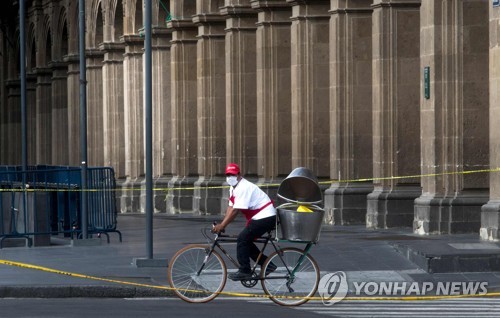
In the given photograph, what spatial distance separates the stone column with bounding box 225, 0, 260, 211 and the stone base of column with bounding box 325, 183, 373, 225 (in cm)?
750

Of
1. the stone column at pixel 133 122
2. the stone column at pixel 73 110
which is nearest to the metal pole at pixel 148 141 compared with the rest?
the stone column at pixel 133 122

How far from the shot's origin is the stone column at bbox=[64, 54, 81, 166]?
212ft

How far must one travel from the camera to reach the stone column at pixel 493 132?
28.2 m

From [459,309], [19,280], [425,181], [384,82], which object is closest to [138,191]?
[384,82]

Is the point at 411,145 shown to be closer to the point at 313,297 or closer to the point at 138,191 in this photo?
the point at 313,297

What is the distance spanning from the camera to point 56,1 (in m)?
68.2

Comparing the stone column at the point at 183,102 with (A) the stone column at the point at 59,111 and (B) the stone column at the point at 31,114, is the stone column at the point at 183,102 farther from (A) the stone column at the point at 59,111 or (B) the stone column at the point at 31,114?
(B) the stone column at the point at 31,114

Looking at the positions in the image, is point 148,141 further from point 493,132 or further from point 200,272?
point 493,132

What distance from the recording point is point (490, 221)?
28.2 meters

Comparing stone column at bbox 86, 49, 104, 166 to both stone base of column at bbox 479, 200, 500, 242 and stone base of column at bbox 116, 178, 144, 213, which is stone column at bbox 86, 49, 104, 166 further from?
stone base of column at bbox 479, 200, 500, 242

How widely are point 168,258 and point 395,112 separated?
31.2 feet

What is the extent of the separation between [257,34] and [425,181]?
483 inches

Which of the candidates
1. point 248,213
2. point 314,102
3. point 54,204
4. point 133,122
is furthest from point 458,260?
point 133,122

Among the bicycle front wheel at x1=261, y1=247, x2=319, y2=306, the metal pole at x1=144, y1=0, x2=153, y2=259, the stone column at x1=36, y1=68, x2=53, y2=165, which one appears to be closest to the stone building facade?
the metal pole at x1=144, y1=0, x2=153, y2=259
